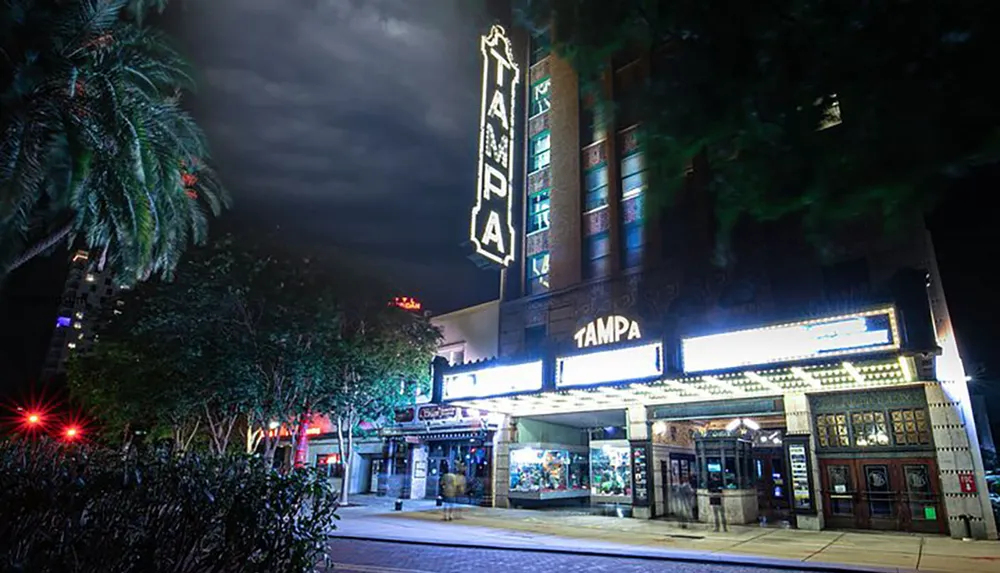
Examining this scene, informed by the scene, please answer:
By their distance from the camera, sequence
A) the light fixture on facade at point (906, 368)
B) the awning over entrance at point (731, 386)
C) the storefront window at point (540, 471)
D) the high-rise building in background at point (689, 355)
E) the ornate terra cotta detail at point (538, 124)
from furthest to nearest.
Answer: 1. the ornate terra cotta detail at point (538, 124)
2. the storefront window at point (540, 471)
3. the awning over entrance at point (731, 386)
4. the high-rise building in background at point (689, 355)
5. the light fixture on facade at point (906, 368)

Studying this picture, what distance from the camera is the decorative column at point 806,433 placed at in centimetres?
1952

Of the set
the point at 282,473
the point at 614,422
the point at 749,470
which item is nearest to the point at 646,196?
the point at 282,473

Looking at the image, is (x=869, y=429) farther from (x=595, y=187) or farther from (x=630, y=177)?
(x=595, y=187)

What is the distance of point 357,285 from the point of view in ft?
80.0

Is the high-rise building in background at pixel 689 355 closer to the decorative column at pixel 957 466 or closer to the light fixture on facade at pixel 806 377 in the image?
the decorative column at pixel 957 466

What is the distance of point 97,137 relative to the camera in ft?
41.3

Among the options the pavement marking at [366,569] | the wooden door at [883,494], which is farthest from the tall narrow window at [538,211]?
the pavement marking at [366,569]

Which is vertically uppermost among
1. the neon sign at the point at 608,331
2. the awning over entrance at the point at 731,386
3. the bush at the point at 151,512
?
the neon sign at the point at 608,331

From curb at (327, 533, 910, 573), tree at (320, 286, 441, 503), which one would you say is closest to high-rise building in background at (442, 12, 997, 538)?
tree at (320, 286, 441, 503)

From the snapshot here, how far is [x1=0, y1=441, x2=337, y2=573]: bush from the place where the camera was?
516 cm

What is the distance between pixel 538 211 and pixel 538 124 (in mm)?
5932

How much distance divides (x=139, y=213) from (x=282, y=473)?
899 cm

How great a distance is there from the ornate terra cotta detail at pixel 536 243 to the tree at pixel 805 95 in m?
26.7

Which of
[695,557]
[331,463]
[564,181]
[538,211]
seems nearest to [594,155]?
[564,181]
